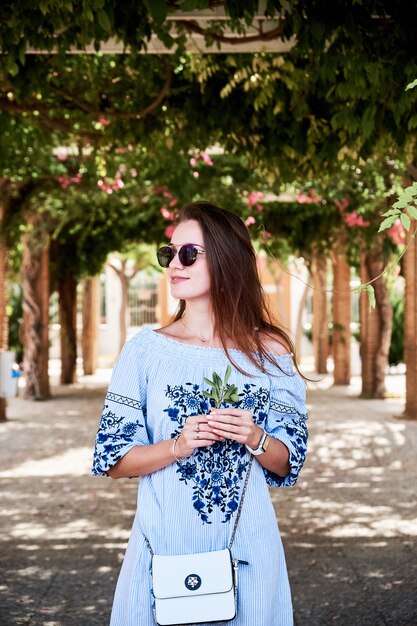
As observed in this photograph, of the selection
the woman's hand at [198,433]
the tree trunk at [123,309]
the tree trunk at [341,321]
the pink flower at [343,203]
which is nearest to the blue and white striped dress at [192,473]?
the woman's hand at [198,433]

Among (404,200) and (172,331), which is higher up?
(404,200)

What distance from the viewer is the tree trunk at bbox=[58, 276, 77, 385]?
2483cm

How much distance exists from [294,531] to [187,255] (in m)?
5.01

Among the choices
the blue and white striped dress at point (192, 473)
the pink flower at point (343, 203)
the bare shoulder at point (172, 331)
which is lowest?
the blue and white striped dress at point (192, 473)

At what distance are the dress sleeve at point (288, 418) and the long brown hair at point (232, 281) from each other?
0.24 feet

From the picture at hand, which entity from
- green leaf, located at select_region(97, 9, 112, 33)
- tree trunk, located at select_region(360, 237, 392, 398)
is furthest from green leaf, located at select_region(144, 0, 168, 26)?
tree trunk, located at select_region(360, 237, 392, 398)

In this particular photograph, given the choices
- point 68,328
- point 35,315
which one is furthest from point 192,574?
point 68,328

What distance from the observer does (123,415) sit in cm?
271

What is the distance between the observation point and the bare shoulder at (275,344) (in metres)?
2.87

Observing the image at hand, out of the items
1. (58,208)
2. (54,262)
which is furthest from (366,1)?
(54,262)

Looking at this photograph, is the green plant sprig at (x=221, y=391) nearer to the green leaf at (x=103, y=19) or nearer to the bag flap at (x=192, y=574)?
the bag flap at (x=192, y=574)

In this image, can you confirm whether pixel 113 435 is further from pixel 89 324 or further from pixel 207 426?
pixel 89 324

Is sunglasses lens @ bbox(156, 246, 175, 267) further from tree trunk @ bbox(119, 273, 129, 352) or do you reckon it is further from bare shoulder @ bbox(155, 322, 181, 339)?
tree trunk @ bbox(119, 273, 129, 352)

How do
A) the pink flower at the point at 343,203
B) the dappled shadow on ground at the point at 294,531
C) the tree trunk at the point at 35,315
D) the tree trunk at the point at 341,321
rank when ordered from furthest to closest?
the tree trunk at the point at 341,321 → the tree trunk at the point at 35,315 → the pink flower at the point at 343,203 → the dappled shadow on ground at the point at 294,531
